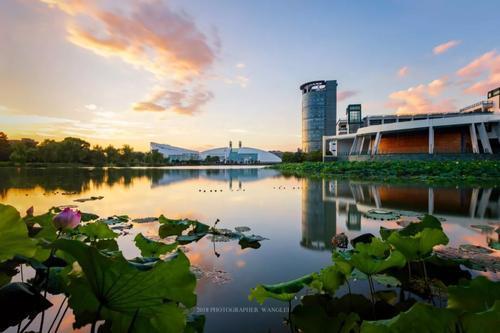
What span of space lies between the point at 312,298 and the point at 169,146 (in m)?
104

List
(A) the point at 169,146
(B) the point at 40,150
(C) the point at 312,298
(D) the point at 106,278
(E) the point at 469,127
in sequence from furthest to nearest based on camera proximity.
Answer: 1. (A) the point at 169,146
2. (B) the point at 40,150
3. (E) the point at 469,127
4. (C) the point at 312,298
5. (D) the point at 106,278

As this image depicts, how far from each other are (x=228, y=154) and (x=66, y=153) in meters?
56.2

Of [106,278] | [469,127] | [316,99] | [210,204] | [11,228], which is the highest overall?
[316,99]

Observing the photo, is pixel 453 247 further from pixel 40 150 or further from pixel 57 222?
pixel 40 150

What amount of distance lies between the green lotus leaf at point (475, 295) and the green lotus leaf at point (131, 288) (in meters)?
1.04

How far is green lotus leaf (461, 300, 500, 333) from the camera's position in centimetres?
78

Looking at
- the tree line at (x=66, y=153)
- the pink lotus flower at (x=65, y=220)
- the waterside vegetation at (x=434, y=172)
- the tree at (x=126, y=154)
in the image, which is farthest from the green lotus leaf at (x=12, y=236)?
the tree at (x=126, y=154)

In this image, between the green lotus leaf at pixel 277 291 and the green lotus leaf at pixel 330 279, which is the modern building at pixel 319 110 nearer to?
the green lotus leaf at pixel 330 279

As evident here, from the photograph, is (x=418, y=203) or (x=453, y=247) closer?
(x=453, y=247)

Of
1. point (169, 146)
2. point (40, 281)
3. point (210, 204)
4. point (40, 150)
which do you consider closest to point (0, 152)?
point (40, 150)

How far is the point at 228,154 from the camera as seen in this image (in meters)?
101

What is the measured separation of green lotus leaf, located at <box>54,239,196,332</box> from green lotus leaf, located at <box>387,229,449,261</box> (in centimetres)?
135

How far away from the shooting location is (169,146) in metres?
101

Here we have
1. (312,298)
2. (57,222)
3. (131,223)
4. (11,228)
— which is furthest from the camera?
(131,223)
